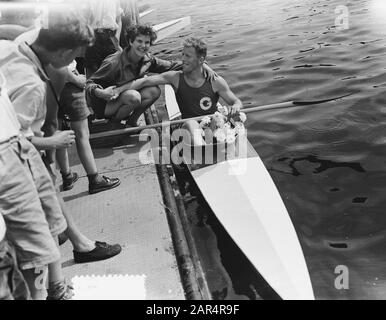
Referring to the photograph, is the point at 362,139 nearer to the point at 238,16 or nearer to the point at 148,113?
the point at 148,113

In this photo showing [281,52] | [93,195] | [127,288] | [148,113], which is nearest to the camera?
[127,288]

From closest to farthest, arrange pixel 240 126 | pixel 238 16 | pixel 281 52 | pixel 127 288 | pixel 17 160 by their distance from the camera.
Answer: pixel 17 160
pixel 127 288
pixel 240 126
pixel 281 52
pixel 238 16

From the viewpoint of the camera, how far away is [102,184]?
4250mm

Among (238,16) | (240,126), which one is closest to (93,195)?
(240,126)

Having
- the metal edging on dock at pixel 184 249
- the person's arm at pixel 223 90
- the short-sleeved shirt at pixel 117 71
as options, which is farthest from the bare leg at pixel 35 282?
the person's arm at pixel 223 90

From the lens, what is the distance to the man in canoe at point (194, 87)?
4727mm

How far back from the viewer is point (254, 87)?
8.20 metres

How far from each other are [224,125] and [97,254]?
2.02 metres

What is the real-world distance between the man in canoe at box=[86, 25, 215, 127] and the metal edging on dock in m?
1.10

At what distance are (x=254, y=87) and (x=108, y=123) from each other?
3.80m

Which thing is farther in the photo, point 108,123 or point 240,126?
point 108,123

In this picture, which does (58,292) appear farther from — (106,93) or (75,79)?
(106,93)

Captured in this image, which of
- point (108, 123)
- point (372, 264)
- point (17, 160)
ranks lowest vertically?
point (372, 264)

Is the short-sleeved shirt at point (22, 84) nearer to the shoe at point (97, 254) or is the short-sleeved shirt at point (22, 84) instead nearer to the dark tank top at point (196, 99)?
the shoe at point (97, 254)
